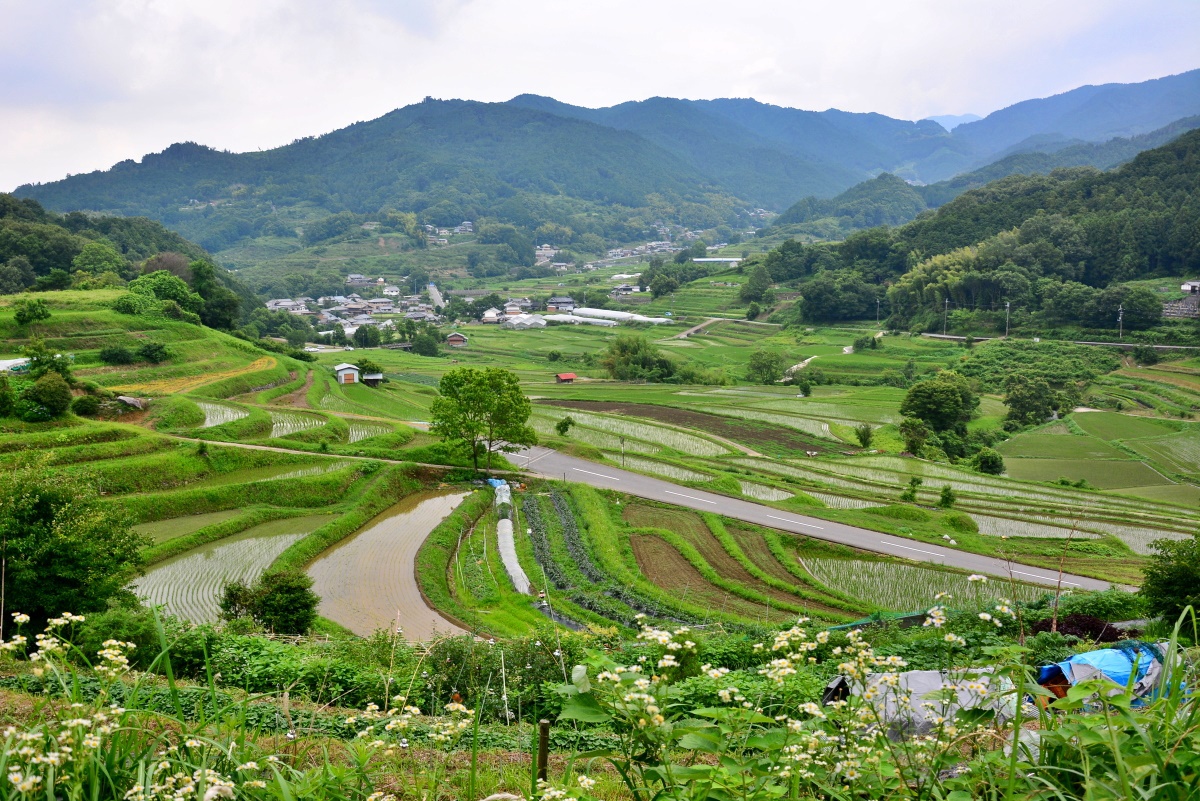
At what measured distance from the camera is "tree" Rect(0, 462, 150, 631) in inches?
530

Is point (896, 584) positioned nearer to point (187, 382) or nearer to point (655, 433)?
point (655, 433)

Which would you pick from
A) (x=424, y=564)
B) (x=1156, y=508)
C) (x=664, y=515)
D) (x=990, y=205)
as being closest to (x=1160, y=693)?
(x=424, y=564)

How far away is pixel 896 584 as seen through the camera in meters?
19.8

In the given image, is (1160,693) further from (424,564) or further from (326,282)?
(326,282)

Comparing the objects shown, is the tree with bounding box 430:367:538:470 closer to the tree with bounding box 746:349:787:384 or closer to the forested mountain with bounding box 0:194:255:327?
the forested mountain with bounding box 0:194:255:327

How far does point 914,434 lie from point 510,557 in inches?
1067

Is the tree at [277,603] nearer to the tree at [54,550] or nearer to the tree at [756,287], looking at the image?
the tree at [54,550]

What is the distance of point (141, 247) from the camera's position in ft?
264

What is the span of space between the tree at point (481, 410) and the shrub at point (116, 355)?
62.5 feet

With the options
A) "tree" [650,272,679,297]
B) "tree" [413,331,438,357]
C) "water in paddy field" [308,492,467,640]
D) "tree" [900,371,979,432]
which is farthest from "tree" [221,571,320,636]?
"tree" [650,272,679,297]

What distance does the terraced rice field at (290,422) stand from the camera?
31.0 metres

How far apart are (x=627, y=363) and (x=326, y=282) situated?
84.2m

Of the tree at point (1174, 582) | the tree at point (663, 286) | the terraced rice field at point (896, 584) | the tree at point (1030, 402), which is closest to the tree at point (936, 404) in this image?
the tree at point (1030, 402)

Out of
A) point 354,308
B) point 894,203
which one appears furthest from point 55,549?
point 894,203
